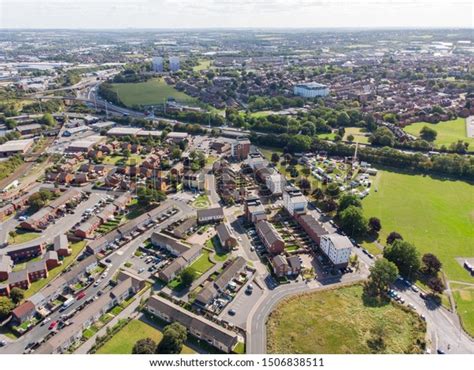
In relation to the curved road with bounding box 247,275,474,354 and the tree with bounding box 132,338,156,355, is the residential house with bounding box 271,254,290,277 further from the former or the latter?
the tree with bounding box 132,338,156,355

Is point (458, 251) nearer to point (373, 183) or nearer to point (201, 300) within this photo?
point (373, 183)

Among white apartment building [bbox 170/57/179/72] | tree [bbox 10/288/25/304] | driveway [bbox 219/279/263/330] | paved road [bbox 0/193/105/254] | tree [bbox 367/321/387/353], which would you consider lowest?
paved road [bbox 0/193/105/254]

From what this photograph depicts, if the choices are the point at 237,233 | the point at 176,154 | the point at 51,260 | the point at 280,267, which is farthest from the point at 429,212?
the point at 51,260

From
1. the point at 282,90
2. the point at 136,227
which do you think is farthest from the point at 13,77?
the point at 136,227

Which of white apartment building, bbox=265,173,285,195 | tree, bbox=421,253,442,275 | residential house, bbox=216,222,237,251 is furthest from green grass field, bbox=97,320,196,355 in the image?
white apartment building, bbox=265,173,285,195

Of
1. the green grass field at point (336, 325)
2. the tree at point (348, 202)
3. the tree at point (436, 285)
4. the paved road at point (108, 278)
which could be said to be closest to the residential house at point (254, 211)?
the paved road at point (108, 278)

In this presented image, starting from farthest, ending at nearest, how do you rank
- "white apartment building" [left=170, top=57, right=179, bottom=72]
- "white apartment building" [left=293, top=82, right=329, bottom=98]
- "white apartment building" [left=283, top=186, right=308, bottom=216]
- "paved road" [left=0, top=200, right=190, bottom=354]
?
1. "white apartment building" [left=170, top=57, right=179, bottom=72]
2. "white apartment building" [left=293, top=82, right=329, bottom=98]
3. "white apartment building" [left=283, top=186, right=308, bottom=216]
4. "paved road" [left=0, top=200, right=190, bottom=354]

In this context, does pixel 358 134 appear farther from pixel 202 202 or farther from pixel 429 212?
pixel 202 202
